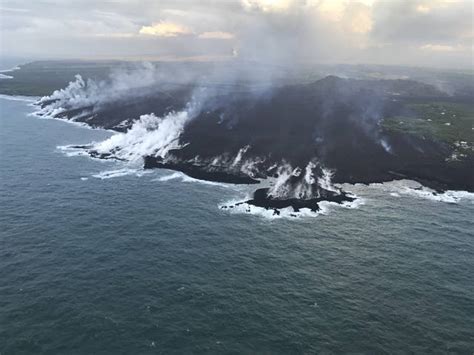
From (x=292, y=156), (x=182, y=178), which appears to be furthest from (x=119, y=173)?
(x=292, y=156)

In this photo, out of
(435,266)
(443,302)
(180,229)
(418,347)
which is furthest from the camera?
(180,229)

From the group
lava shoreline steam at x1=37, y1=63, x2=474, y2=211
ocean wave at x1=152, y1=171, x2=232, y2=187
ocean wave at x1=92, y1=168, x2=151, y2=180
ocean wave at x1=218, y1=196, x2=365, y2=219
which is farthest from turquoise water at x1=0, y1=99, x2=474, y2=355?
ocean wave at x1=92, y1=168, x2=151, y2=180

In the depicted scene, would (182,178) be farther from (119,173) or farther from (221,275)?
(221,275)

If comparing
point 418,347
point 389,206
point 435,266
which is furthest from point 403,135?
point 418,347

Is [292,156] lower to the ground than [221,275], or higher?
higher

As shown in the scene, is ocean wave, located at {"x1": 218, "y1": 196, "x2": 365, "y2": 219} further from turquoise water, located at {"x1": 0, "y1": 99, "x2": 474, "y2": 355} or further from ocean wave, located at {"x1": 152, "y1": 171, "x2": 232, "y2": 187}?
ocean wave, located at {"x1": 152, "y1": 171, "x2": 232, "y2": 187}

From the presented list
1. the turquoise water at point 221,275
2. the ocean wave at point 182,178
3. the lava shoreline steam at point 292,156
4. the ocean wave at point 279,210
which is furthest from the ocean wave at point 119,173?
the ocean wave at point 279,210

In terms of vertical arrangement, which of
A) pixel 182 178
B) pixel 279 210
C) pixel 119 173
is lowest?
pixel 279 210

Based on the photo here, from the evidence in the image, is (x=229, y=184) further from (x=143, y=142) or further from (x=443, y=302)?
(x=443, y=302)

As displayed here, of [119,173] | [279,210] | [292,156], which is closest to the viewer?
[279,210]
